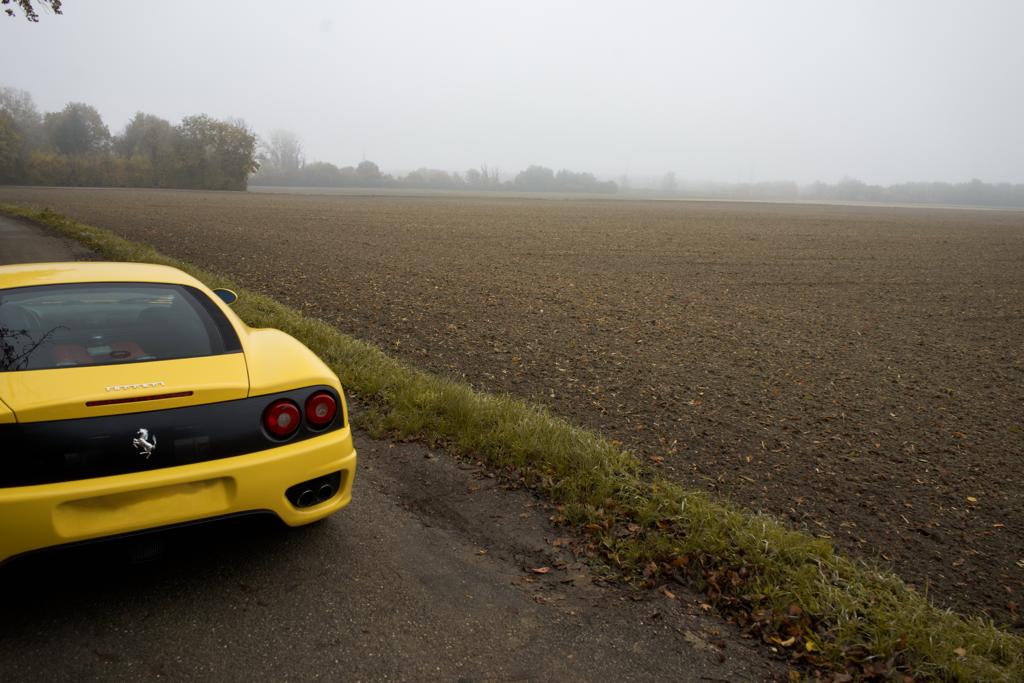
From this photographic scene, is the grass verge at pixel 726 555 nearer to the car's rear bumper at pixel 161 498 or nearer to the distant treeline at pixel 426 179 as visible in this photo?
the car's rear bumper at pixel 161 498

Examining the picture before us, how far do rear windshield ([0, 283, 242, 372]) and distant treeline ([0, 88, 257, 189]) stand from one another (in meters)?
94.9

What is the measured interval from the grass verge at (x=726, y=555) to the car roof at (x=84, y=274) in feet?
5.99

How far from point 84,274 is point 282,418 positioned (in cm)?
154

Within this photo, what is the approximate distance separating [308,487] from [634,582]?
1613 mm

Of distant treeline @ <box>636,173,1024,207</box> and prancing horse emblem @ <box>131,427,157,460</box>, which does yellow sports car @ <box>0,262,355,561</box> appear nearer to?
prancing horse emblem @ <box>131,427,157,460</box>

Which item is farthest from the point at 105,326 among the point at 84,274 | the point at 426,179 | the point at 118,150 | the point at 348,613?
the point at 426,179

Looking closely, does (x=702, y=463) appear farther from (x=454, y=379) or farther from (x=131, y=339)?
(x=131, y=339)

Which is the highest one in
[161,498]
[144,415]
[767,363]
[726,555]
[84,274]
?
[84,274]

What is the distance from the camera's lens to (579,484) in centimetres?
403

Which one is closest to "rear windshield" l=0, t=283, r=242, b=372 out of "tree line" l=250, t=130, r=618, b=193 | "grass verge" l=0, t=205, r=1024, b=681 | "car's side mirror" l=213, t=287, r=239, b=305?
"car's side mirror" l=213, t=287, r=239, b=305

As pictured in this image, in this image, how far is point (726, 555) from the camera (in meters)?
3.34

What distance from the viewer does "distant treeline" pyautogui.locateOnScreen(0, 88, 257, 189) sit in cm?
8050

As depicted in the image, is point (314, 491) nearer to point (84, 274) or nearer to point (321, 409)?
point (321, 409)

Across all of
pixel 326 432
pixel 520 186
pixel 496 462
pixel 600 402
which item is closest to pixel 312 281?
pixel 600 402
